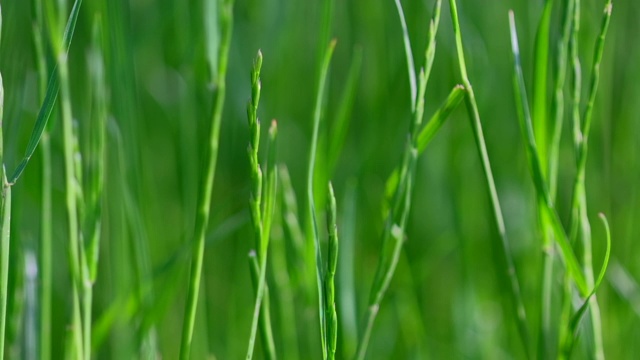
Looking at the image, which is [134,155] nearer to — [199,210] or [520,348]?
[199,210]

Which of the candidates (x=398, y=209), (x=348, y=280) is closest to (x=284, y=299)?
(x=348, y=280)

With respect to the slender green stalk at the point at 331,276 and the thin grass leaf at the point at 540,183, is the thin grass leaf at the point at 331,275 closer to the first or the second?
the slender green stalk at the point at 331,276

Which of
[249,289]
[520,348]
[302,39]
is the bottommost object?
[520,348]

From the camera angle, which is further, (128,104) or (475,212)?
(475,212)


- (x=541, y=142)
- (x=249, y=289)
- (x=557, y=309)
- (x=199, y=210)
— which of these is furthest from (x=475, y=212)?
(x=199, y=210)

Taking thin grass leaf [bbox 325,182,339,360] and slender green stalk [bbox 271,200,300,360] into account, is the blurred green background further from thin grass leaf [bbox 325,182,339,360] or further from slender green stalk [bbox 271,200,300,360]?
thin grass leaf [bbox 325,182,339,360]

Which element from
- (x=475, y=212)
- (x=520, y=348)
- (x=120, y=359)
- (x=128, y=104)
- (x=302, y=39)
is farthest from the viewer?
(x=302, y=39)

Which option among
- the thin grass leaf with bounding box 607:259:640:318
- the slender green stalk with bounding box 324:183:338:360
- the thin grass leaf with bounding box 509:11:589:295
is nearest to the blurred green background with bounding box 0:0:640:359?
the thin grass leaf with bounding box 607:259:640:318
